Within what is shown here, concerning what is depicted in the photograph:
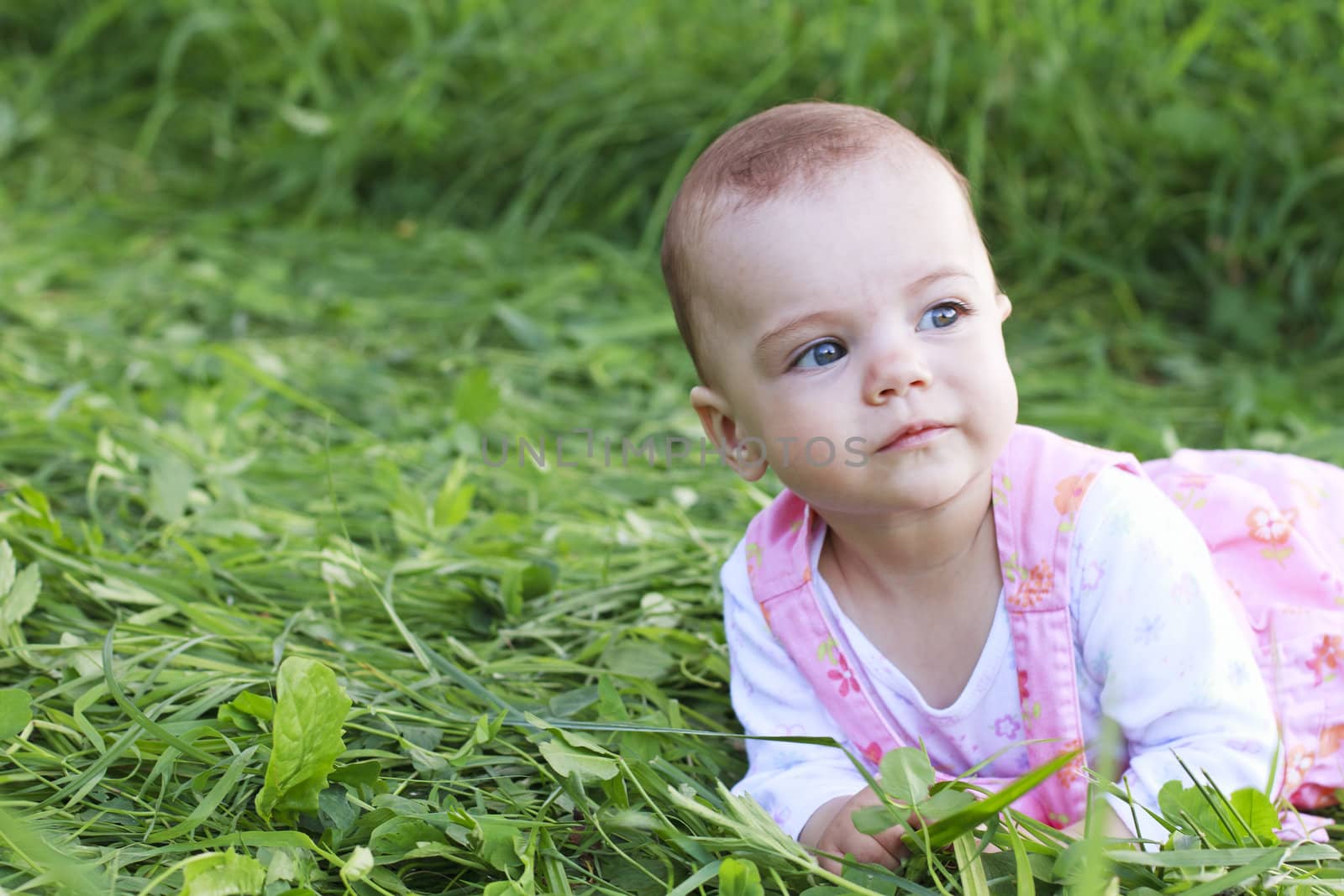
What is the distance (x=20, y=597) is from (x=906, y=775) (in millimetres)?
1059

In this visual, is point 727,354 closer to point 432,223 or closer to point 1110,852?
point 1110,852

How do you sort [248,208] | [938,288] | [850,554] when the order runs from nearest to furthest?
[938,288] → [850,554] → [248,208]

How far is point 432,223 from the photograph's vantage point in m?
3.92

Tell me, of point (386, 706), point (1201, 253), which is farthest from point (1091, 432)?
point (386, 706)

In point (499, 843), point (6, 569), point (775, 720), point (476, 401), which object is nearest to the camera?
point (499, 843)

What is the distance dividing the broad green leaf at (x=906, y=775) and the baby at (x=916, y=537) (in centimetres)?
7

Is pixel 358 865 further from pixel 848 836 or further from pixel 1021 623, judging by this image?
pixel 1021 623

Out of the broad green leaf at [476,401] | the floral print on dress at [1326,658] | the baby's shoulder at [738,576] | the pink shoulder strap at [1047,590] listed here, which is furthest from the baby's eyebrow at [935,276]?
the broad green leaf at [476,401]

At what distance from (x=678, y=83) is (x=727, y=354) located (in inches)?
101

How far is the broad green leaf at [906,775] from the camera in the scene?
3.92 ft

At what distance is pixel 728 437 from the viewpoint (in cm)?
146

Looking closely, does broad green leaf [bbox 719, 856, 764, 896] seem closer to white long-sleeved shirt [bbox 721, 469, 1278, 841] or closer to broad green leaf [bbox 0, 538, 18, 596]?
white long-sleeved shirt [bbox 721, 469, 1278, 841]

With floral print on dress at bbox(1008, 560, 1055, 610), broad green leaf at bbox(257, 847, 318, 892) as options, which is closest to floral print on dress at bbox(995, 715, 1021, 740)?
floral print on dress at bbox(1008, 560, 1055, 610)

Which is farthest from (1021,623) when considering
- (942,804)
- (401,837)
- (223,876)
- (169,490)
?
(169,490)
